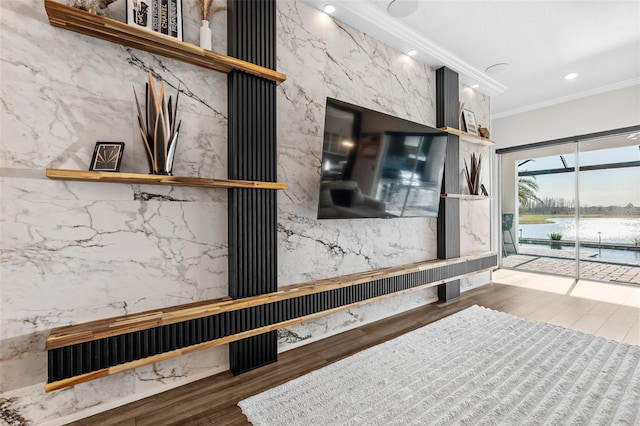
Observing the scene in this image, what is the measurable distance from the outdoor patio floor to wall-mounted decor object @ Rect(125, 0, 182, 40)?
5.57 m

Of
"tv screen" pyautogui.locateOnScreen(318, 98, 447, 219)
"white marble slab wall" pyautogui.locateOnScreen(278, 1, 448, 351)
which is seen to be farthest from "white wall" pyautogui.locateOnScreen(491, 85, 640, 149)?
"white marble slab wall" pyautogui.locateOnScreen(278, 1, 448, 351)

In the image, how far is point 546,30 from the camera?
8.98 ft

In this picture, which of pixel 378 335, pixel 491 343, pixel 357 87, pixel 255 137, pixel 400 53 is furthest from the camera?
pixel 400 53

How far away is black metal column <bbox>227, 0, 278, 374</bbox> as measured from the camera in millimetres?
1812

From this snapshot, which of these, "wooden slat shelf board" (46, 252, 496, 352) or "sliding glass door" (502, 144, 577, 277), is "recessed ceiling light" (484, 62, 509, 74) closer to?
"sliding glass door" (502, 144, 577, 277)

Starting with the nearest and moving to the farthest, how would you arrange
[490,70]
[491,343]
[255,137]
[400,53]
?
[255,137]
[491,343]
[400,53]
[490,70]

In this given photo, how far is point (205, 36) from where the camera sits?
5.60 feet

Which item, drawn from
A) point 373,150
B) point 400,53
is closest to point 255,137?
point 373,150

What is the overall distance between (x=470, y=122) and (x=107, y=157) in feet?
12.2

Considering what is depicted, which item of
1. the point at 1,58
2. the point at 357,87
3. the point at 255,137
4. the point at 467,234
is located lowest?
the point at 467,234

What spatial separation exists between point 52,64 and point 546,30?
12.2 feet

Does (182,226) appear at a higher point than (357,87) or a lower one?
lower

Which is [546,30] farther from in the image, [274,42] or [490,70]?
[274,42]

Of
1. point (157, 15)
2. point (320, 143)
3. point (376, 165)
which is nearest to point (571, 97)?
point (376, 165)
